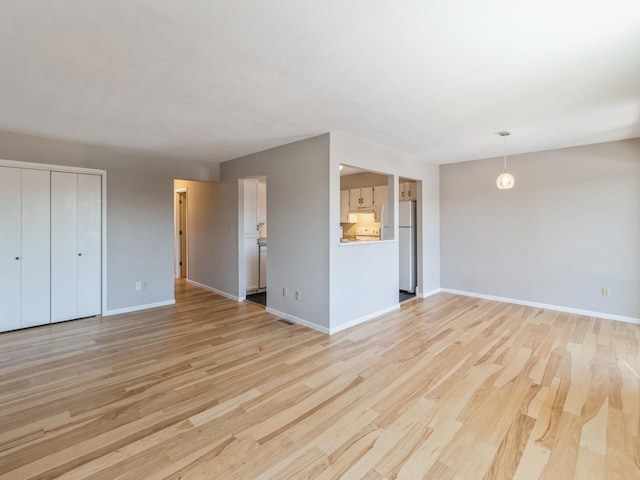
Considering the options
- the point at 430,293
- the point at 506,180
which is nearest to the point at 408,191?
the point at 430,293

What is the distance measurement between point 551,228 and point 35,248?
292 inches

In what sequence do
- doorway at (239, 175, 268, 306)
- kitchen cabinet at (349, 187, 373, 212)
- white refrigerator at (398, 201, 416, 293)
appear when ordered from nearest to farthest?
doorway at (239, 175, 268, 306) → white refrigerator at (398, 201, 416, 293) → kitchen cabinet at (349, 187, 373, 212)

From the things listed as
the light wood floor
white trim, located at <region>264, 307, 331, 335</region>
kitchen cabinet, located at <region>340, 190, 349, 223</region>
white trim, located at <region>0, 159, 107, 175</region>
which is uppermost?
white trim, located at <region>0, 159, 107, 175</region>

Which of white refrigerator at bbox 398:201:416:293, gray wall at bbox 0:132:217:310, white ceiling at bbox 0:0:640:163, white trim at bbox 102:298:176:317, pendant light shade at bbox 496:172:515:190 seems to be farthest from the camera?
white refrigerator at bbox 398:201:416:293

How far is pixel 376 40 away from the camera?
75.6 inches

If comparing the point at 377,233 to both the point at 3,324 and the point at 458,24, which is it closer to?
the point at 458,24

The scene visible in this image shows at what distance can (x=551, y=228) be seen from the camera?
4.84m

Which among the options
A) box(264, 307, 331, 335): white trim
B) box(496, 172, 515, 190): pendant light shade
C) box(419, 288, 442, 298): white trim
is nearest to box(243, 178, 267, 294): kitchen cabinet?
box(264, 307, 331, 335): white trim

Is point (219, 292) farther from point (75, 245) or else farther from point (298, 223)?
point (298, 223)

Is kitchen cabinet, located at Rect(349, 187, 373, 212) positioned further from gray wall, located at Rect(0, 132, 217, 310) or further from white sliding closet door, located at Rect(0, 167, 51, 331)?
white sliding closet door, located at Rect(0, 167, 51, 331)

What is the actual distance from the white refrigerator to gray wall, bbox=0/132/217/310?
13.1ft

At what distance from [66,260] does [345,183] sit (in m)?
5.28

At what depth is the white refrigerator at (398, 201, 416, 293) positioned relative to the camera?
5.82m

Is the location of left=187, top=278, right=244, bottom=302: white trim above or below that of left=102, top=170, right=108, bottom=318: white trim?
below
